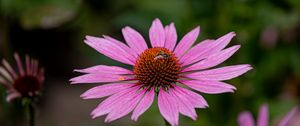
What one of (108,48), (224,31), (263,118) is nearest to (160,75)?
(108,48)

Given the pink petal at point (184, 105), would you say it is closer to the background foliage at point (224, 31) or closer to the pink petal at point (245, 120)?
the pink petal at point (245, 120)

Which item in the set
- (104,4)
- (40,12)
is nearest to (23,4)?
(40,12)

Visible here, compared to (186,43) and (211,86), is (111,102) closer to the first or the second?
(211,86)

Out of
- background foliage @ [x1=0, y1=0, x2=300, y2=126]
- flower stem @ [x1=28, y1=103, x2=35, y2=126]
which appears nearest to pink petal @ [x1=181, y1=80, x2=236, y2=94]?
flower stem @ [x1=28, y1=103, x2=35, y2=126]

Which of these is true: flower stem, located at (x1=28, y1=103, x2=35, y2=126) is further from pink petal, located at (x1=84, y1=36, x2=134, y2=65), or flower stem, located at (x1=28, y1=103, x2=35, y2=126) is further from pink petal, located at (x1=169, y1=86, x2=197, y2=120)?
pink petal, located at (x1=169, y1=86, x2=197, y2=120)

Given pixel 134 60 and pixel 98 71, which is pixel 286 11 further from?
pixel 98 71
